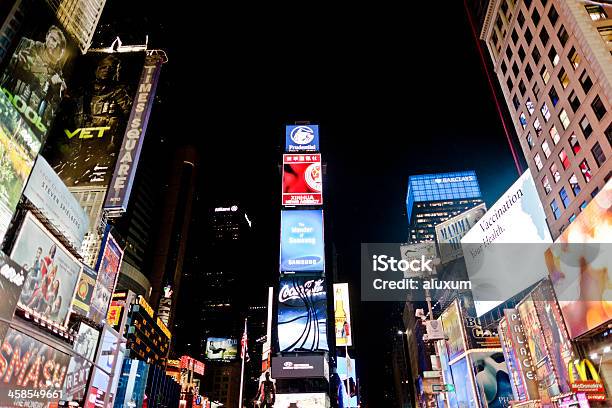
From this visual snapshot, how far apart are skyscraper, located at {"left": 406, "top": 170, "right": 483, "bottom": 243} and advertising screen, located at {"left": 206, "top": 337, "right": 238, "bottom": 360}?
73519 mm

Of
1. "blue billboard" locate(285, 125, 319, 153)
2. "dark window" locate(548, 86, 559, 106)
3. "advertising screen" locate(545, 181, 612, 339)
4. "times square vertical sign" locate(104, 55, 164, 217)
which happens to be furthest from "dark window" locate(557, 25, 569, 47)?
"times square vertical sign" locate(104, 55, 164, 217)

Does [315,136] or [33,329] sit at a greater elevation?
[315,136]

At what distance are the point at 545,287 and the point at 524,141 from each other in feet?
68.6

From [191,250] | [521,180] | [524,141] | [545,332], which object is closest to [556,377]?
[545,332]

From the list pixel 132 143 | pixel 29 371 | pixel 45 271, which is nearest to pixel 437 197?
pixel 132 143

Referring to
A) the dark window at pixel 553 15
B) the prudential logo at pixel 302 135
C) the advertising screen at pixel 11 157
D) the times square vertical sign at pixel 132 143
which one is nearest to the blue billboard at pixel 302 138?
the prudential logo at pixel 302 135

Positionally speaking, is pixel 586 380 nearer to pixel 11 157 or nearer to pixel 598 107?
pixel 598 107

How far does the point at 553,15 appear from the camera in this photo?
36750 millimetres

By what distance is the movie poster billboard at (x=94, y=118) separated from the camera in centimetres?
1862

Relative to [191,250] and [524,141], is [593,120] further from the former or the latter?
[191,250]

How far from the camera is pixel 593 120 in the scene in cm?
3177

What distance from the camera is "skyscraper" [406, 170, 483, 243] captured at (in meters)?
140

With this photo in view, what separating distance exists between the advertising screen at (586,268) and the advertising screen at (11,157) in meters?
26.1

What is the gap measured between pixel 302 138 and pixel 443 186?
11809 centimetres
